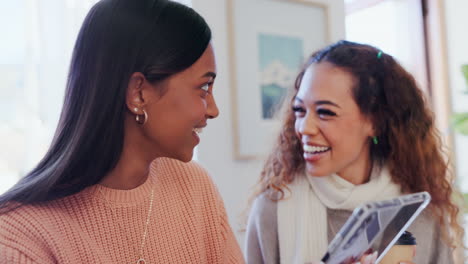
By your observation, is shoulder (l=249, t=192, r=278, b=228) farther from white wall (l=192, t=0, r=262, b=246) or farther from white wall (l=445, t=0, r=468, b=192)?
white wall (l=445, t=0, r=468, b=192)

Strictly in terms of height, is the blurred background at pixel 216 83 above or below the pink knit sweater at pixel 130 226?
above

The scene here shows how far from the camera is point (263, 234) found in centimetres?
154

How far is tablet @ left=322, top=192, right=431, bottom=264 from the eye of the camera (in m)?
0.85

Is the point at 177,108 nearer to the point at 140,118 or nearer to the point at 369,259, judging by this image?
the point at 140,118

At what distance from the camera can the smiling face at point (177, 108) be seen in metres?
1.00

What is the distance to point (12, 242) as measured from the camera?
36.0 inches

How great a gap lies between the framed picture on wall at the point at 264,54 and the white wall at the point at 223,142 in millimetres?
32

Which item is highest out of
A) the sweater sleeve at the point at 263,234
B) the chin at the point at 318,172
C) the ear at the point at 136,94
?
the ear at the point at 136,94

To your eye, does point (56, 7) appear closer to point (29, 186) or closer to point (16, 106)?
point (16, 106)

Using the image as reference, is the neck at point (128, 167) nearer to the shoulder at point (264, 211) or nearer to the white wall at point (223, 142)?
the shoulder at point (264, 211)

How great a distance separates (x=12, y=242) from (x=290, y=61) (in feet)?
5.40

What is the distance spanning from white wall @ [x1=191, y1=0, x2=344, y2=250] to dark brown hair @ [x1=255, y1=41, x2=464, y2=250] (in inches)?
19.4

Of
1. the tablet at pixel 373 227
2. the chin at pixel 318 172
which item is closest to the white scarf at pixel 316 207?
the chin at pixel 318 172

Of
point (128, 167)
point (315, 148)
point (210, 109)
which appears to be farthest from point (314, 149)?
point (128, 167)
